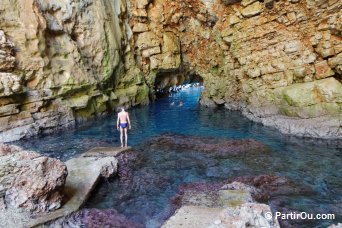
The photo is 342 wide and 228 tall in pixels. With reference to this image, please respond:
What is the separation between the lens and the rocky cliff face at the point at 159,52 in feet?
62.2

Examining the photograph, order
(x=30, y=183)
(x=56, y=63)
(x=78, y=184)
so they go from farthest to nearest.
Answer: (x=56, y=63) < (x=78, y=184) < (x=30, y=183)

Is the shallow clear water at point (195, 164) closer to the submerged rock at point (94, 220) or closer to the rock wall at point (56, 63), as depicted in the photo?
the submerged rock at point (94, 220)

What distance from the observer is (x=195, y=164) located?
1390 cm

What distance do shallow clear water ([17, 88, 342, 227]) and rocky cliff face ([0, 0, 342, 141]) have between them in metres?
2.05

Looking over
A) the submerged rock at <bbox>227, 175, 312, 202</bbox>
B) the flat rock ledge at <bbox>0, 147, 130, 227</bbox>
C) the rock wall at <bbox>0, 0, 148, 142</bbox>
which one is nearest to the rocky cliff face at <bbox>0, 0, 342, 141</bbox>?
Answer: the rock wall at <bbox>0, 0, 148, 142</bbox>

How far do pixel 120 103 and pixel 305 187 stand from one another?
895 inches

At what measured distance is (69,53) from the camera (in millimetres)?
23719

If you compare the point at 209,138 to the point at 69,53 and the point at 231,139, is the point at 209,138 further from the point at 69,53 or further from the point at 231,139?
the point at 69,53

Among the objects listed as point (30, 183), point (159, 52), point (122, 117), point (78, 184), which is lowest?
point (78, 184)

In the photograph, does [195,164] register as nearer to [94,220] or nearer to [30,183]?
[94,220]

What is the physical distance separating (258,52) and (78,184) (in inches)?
744

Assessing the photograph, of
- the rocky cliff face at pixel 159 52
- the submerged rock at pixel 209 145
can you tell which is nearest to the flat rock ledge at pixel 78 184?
the submerged rock at pixel 209 145

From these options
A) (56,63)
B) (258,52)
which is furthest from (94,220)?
(258,52)

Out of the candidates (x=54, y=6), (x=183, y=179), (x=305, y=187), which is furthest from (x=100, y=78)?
(x=305, y=187)
